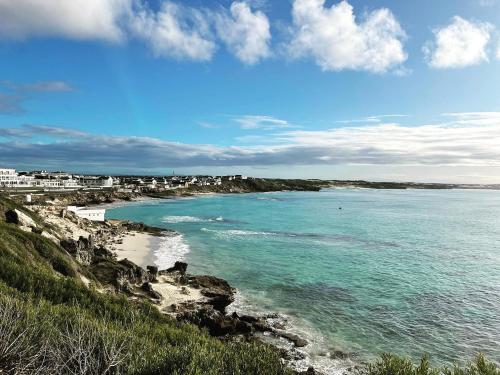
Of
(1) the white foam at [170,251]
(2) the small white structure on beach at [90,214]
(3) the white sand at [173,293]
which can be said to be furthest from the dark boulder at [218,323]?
(2) the small white structure on beach at [90,214]

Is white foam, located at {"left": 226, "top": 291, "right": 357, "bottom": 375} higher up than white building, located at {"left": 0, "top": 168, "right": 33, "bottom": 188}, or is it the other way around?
white building, located at {"left": 0, "top": 168, "right": 33, "bottom": 188}

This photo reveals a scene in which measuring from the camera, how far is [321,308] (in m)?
23.7

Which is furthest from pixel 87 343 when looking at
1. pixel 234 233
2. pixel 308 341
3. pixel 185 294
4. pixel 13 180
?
pixel 13 180

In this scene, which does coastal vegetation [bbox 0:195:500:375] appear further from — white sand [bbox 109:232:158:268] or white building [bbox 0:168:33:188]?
white building [bbox 0:168:33:188]

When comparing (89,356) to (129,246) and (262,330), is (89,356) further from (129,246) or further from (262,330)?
(129,246)

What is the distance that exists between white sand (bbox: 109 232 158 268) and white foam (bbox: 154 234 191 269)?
2.65ft

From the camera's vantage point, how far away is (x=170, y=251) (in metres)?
41.1

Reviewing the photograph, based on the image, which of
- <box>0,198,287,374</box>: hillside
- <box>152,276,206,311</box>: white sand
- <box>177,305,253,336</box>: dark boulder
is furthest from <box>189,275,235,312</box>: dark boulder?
<box>0,198,287,374</box>: hillside

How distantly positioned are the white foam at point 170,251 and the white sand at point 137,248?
2.65ft

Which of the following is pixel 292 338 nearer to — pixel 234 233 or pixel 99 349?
pixel 99 349

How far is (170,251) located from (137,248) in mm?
3927

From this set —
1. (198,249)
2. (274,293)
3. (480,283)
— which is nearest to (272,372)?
(274,293)

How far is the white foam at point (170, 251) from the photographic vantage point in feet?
116

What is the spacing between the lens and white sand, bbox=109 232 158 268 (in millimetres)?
35831
